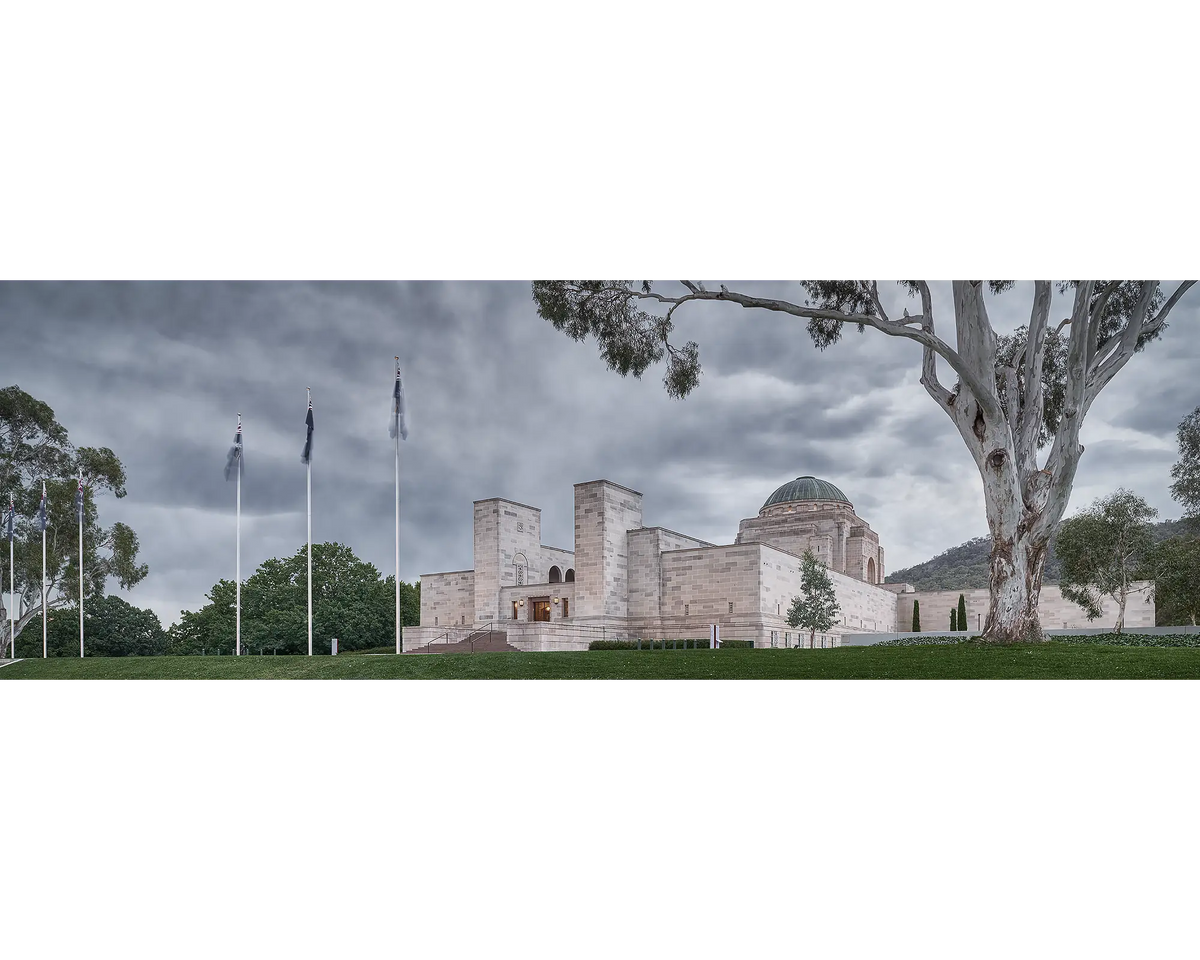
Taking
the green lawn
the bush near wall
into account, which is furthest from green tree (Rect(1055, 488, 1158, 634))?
the green lawn

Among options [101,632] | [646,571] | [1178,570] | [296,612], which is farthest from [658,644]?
[101,632]

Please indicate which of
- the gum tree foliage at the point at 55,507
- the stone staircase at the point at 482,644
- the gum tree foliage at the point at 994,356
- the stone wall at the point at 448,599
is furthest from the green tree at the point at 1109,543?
the gum tree foliage at the point at 55,507

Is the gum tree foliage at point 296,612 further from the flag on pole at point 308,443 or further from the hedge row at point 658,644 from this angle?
the flag on pole at point 308,443

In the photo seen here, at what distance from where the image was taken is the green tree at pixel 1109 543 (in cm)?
2281

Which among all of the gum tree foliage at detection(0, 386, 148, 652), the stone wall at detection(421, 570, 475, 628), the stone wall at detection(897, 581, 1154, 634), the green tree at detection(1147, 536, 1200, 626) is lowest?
the stone wall at detection(897, 581, 1154, 634)

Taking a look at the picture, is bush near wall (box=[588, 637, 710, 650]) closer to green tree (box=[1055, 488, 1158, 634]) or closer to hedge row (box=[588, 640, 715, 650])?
hedge row (box=[588, 640, 715, 650])

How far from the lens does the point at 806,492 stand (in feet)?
143

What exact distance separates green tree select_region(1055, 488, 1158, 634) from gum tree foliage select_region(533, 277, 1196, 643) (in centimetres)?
A: 1028

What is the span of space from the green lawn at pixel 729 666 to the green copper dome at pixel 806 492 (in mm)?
29396

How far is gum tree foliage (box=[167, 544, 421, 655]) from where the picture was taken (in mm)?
31122

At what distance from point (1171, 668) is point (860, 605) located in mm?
27860

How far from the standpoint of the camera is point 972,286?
13.0m
